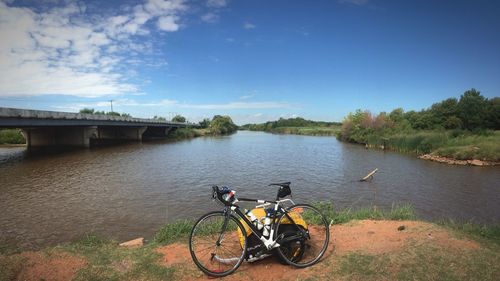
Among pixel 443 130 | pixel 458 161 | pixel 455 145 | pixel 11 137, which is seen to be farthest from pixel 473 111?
pixel 11 137

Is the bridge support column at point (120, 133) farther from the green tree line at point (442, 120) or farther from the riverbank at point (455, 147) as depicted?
the riverbank at point (455, 147)

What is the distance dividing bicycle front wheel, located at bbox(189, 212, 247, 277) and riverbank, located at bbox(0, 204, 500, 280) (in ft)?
0.63

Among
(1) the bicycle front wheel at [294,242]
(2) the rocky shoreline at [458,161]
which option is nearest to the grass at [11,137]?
(1) the bicycle front wheel at [294,242]

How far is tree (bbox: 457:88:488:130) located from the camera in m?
59.8

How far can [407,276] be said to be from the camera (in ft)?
16.7

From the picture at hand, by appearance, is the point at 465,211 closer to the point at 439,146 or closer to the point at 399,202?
the point at 399,202

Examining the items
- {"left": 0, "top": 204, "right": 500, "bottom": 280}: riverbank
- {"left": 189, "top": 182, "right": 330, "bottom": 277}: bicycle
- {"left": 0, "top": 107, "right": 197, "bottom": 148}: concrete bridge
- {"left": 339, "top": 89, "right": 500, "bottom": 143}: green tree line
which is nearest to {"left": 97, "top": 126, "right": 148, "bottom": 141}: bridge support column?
{"left": 0, "top": 107, "right": 197, "bottom": 148}: concrete bridge

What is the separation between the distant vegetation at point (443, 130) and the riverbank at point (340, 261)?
30.2 metres

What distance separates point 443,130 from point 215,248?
167 feet

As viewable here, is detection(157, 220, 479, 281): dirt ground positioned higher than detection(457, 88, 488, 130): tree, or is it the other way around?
detection(457, 88, 488, 130): tree

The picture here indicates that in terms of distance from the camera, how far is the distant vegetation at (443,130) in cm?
3278

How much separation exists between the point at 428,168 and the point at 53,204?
28625 mm

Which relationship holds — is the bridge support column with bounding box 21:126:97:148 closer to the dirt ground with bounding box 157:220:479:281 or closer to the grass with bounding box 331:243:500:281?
the dirt ground with bounding box 157:220:479:281

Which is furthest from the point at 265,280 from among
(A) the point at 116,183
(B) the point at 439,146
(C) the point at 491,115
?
(C) the point at 491,115
